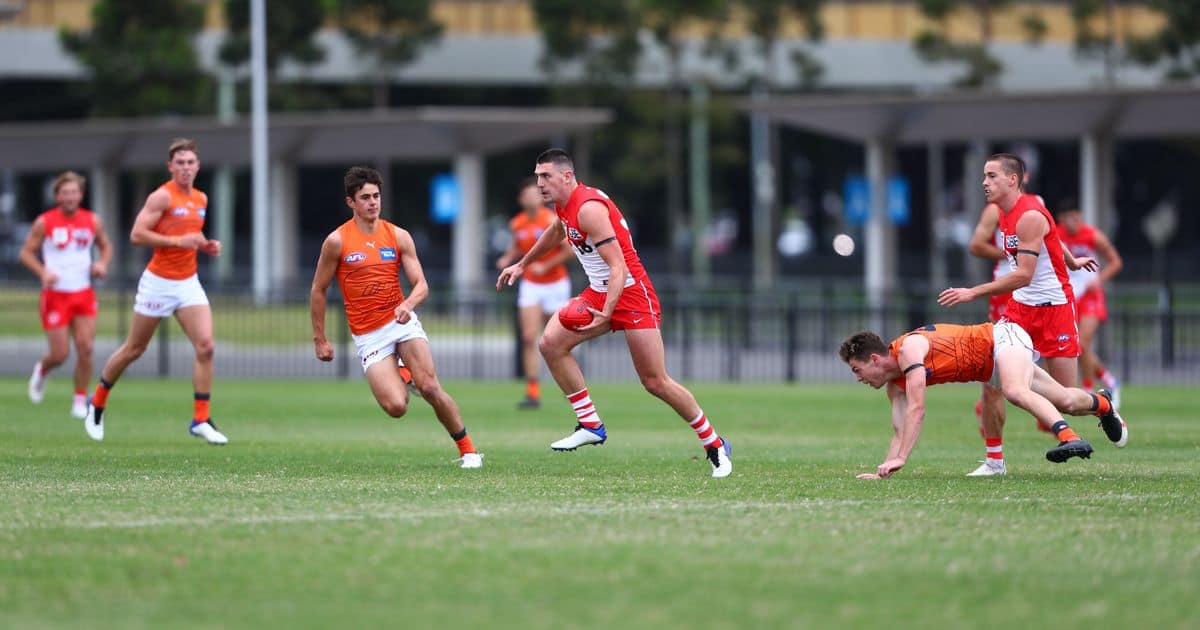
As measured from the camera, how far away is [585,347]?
28.1 metres

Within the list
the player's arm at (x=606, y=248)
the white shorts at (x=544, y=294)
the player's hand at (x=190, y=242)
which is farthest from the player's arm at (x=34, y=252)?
the player's arm at (x=606, y=248)

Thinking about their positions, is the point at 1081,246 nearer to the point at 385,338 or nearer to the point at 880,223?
the point at 385,338

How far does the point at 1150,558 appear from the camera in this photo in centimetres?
739

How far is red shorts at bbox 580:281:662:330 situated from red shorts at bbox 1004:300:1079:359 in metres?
2.38

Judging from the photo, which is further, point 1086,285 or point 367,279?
point 1086,285

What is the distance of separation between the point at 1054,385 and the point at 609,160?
46.8 meters

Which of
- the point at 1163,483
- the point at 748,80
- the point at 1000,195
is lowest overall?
the point at 1163,483

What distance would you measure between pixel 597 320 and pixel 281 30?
38.4 m

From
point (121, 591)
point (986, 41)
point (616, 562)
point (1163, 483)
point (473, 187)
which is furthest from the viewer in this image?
point (986, 41)

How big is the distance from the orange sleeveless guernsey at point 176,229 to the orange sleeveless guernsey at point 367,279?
8.97ft

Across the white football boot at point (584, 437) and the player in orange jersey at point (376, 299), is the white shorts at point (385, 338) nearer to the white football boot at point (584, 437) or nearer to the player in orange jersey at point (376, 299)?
the player in orange jersey at point (376, 299)

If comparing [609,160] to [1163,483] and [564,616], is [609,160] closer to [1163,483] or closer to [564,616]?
[1163,483]

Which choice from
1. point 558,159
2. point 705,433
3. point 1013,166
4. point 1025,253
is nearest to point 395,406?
point 558,159

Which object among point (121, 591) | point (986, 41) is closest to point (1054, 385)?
point (121, 591)
